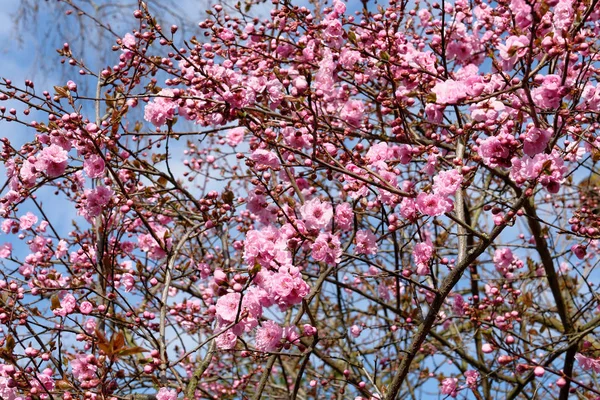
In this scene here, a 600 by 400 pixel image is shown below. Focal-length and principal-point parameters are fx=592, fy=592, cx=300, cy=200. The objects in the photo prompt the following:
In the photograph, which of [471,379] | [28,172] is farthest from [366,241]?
[28,172]

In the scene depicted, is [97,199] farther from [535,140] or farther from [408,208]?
[535,140]

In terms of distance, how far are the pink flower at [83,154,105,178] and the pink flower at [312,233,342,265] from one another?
112 centimetres

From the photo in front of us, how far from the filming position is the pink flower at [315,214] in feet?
7.86

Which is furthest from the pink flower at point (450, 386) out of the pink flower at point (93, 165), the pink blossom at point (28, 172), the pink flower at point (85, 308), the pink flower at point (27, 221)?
the pink flower at point (27, 221)

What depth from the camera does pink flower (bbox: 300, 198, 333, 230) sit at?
2395mm

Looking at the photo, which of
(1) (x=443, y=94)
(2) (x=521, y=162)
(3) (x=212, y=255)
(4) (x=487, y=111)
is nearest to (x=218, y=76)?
(1) (x=443, y=94)

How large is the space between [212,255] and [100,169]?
6.03ft

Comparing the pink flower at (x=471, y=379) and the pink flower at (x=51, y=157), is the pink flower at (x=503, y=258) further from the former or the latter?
the pink flower at (x=51, y=157)

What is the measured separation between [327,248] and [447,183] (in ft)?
1.79

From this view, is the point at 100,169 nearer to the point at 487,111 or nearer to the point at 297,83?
the point at 297,83

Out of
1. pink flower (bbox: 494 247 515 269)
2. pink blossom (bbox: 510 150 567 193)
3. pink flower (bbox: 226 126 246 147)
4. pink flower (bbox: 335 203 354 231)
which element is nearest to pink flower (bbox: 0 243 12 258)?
pink flower (bbox: 226 126 246 147)

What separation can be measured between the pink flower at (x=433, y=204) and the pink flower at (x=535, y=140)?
0.37 metres

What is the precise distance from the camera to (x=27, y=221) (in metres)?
3.84

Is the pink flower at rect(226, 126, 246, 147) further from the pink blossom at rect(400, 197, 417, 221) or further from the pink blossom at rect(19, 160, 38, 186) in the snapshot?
the pink blossom at rect(400, 197, 417, 221)
